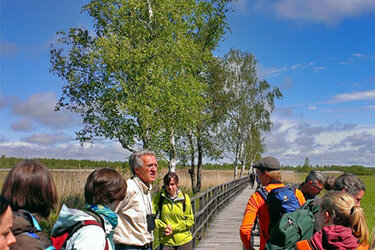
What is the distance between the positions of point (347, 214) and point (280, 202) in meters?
0.79

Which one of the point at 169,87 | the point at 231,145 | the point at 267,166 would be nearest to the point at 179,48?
the point at 169,87

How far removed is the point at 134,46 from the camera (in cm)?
1722

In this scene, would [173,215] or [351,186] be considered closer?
[351,186]

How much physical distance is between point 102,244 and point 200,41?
22.4 meters

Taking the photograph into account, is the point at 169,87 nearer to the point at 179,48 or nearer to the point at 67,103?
the point at 179,48

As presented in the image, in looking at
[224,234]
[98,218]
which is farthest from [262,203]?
[224,234]

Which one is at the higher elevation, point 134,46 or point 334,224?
point 134,46

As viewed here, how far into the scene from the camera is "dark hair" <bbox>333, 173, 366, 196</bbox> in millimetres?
4121

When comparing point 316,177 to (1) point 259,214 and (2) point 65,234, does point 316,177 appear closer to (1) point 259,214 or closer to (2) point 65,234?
(1) point 259,214

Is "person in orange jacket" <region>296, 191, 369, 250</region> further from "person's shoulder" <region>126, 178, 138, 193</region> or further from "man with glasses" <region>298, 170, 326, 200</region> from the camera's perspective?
"man with glasses" <region>298, 170, 326, 200</region>

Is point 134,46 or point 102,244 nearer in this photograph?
point 102,244

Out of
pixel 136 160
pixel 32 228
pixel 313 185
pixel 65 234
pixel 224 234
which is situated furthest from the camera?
pixel 224 234

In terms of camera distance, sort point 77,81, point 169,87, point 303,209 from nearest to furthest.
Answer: point 303,209 → point 169,87 → point 77,81

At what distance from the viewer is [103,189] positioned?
9.29ft
